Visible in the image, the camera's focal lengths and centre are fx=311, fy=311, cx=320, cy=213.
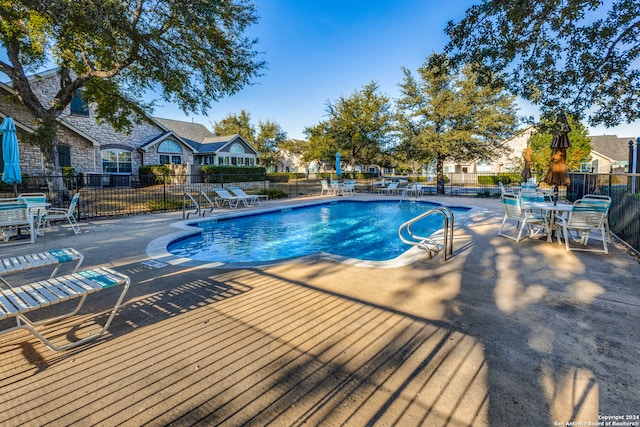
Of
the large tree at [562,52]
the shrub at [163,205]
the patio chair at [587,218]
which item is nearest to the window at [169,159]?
the shrub at [163,205]

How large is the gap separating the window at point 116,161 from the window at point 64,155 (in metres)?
2.11

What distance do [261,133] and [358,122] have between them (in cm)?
2115

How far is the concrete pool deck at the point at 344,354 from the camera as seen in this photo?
79.2 inches

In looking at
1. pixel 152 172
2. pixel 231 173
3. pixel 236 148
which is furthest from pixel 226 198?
pixel 236 148

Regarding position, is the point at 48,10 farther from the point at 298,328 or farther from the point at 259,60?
the point at 298,328

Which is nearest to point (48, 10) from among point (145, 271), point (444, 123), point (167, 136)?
point (145, 271)

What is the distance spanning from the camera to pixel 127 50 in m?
10.9

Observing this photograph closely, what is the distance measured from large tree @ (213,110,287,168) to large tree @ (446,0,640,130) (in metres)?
38.7

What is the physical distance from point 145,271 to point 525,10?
8940mm

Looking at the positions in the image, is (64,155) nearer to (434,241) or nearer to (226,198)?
(226,198)

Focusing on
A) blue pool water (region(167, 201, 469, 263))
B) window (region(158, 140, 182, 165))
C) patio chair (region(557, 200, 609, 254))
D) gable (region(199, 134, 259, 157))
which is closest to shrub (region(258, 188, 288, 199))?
blue pool water (region(167, 201, 469, 263))

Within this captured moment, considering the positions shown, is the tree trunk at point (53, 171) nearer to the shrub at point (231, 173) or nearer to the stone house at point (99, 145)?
the stone house at point (99, 145)

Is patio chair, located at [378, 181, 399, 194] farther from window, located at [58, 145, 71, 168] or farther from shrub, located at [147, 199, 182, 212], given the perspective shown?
window, located at [58, 145, 71, 168]

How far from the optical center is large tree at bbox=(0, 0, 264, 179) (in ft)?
30.3
